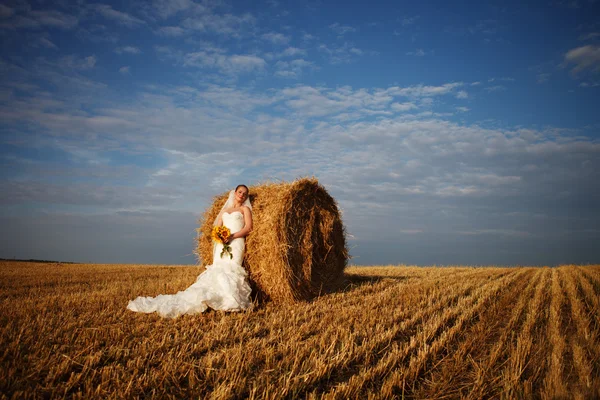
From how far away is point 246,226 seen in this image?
267 inches

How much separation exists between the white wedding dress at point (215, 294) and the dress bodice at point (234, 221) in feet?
0.06

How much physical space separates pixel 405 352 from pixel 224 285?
127 inches

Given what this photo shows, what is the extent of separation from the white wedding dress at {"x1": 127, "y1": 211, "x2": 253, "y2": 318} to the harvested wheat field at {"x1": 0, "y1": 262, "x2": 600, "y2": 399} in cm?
18

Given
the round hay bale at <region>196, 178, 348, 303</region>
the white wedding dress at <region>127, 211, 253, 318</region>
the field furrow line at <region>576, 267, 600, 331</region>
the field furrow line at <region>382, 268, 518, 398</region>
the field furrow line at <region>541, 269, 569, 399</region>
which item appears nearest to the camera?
the field furrow line at <region>541, 269, 569, 399</region>

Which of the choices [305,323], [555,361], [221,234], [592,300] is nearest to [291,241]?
[221,234]

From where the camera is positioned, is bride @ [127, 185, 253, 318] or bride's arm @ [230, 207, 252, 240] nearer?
bride @ [127, 185, 253, 318]

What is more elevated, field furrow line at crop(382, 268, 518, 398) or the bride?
the bride

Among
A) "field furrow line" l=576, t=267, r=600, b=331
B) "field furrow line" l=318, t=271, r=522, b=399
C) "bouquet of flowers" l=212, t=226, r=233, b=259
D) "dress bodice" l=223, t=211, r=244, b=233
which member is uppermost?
"dress bodice" l=223, t=211, r=244, b=233

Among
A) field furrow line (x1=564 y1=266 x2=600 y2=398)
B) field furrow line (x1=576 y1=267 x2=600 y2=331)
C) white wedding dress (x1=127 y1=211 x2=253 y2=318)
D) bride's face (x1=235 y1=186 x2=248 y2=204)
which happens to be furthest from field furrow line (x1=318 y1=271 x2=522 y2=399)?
bride's face (x1=235 y1=186 x2=248 y2=204)

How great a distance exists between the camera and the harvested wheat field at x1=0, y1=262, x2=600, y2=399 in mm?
2975

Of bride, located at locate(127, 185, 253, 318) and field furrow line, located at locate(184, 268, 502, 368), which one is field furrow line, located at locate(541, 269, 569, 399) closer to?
field furrow line, located at locate(184, 268, 502, 368)

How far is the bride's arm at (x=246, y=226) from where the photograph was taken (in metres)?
6.72

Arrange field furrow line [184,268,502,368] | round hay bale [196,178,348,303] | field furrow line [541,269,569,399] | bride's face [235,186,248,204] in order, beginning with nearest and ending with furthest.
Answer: field furrow line [541,269,569,399] < field furrow line [184,268,502,368] < round hay bale [196,178,348,303] < bride's face [235,186,248,204]

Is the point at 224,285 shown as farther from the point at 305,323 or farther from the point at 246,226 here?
the point at 305,323
